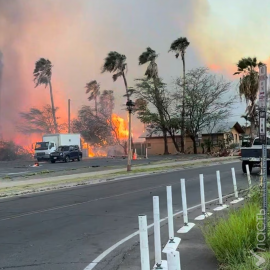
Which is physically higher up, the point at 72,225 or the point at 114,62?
the point at 114,62

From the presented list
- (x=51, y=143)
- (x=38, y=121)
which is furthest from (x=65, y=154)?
(x=38, y=121)

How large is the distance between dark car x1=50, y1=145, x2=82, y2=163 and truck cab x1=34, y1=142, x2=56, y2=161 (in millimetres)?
1734

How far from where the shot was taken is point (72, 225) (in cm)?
769

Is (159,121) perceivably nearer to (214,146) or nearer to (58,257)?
(214,146)

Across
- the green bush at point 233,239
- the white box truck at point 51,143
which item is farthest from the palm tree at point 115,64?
the green bush at point 233,239

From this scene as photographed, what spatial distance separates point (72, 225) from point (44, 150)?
105 feet

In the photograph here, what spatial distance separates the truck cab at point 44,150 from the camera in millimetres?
38316

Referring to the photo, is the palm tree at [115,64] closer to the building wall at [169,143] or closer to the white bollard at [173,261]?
the building wall at [169,143]

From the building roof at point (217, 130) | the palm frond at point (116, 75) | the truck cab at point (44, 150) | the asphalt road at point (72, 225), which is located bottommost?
the asphalt road at point (72, 225)

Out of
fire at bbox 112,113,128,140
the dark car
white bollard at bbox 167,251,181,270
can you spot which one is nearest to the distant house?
fire at bbox 112,113,128,140

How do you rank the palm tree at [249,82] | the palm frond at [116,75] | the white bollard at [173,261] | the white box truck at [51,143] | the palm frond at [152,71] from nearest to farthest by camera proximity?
1. the white bollard at [173,261]
2. the palm tree at [249,82]
3. the white box truck at [51,143]
4. the palm frond at [152,71]
5. the palm frond at [116,75]

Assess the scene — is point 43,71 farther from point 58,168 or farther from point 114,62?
point 58,168

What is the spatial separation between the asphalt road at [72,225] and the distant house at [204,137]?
37.1m

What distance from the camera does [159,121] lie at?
4809cm
